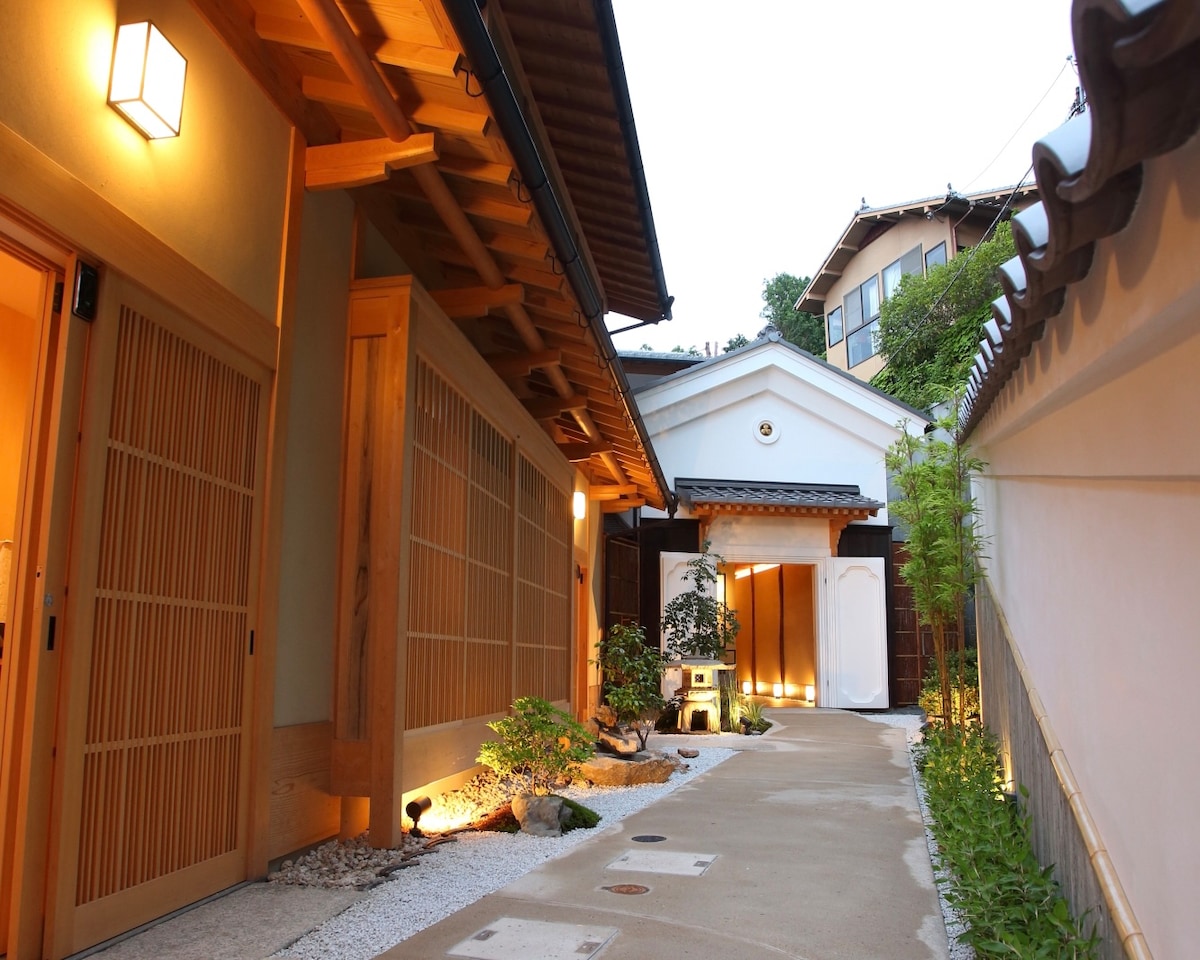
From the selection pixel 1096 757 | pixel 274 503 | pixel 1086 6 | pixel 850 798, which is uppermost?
pixel 1086 6

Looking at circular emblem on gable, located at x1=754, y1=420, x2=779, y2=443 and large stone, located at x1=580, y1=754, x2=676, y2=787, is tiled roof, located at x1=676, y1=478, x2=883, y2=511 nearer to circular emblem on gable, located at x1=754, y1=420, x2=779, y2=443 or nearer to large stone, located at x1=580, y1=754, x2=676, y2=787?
circular emblem on gable, located at x1=754, y1=420, x2=779, y2=443

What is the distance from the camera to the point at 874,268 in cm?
2317

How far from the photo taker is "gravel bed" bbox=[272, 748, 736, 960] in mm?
3314

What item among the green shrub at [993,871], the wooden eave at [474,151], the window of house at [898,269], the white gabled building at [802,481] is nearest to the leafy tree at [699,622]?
the white gabled building at [802,481]

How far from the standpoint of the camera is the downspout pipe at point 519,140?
10.2ft

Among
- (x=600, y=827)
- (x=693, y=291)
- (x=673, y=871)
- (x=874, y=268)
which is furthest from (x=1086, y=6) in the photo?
(x=693, y=291)

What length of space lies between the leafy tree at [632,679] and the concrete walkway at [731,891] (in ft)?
5.55

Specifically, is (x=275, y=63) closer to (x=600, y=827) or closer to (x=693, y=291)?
(x=600, y=827)

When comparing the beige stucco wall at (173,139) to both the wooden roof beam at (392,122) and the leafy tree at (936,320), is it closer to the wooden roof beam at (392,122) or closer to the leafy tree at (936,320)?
the wooden roof beam at (392,122)

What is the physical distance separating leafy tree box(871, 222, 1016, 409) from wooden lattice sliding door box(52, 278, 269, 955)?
16.5m

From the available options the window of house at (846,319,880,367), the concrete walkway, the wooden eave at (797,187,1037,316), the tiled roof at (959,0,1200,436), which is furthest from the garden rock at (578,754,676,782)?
the window of house at (846,319,880,367)

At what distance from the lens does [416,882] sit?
4.12 meters

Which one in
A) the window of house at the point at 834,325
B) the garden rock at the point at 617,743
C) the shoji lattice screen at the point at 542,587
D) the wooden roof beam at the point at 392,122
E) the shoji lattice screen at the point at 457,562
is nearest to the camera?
the wooden roof beam at the point at 392,122

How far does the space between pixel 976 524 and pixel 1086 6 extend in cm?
577
